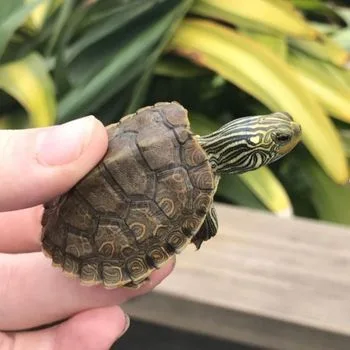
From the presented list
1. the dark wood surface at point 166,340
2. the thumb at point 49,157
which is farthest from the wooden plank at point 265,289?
the thumb at point 49,157

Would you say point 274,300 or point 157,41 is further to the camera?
point 157,41

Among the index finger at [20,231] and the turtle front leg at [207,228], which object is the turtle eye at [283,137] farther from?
the index finger at [20,231]

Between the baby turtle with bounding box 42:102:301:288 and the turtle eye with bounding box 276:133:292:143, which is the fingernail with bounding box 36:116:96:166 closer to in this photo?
the baby turtle with bounding box 42:102:301:288

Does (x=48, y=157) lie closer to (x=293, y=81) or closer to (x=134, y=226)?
(x=134, y=226)

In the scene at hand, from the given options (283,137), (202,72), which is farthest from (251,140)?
(202,72)

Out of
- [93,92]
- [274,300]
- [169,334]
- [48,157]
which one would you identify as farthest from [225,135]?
[93,92]

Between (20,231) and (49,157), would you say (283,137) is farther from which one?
(20,231)

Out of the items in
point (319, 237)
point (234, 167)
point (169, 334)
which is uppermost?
point (234, 167)
